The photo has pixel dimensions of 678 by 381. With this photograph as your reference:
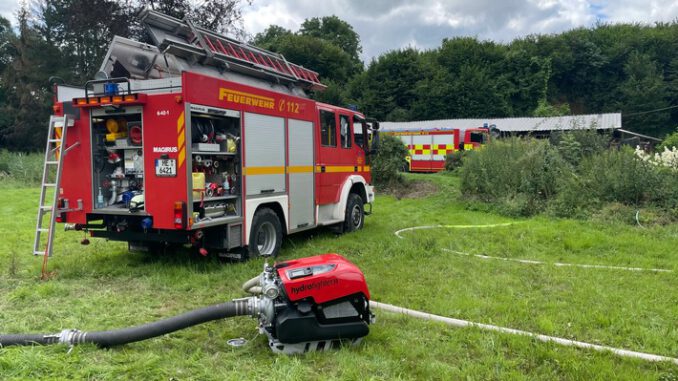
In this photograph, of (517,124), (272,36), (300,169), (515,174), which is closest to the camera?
(300,169)

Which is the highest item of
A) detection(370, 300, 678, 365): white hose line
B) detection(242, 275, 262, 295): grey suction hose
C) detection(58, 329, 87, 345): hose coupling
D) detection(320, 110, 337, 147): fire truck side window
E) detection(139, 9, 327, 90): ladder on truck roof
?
detection(139, 9, 327, 90): ladder on truck roof

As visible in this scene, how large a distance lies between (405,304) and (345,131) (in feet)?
16.9

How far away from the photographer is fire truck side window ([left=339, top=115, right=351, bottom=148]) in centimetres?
942

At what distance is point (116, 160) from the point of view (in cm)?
639

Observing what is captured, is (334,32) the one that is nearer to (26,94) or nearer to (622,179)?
(26,94)

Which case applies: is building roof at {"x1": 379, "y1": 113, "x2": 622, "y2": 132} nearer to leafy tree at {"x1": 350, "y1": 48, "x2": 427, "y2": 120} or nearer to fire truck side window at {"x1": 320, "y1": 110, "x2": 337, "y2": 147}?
leafy tree at {"x1": 350, "y1": 48, "x2": 427, "y2": 120}

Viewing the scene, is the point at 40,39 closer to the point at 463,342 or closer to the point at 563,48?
the point at 463,342

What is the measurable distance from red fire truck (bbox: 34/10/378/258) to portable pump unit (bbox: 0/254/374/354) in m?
2.18

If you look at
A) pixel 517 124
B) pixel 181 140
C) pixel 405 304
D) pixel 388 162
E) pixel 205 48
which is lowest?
pixel 405 304

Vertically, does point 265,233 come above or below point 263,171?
below

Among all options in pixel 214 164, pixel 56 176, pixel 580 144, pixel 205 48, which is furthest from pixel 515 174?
pixel 56 176

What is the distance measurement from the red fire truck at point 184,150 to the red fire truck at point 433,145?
55.3 feet

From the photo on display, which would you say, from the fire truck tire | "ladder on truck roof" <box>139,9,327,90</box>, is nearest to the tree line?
"ladder on truck roof" <box>139,9,327,90</box>

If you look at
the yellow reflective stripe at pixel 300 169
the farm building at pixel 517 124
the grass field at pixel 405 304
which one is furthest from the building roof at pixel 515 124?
the grass field at pixel 405 304
